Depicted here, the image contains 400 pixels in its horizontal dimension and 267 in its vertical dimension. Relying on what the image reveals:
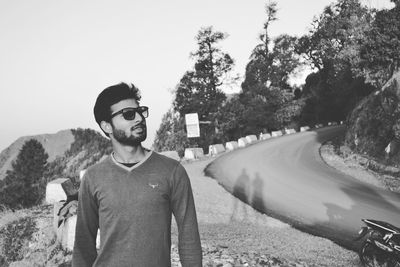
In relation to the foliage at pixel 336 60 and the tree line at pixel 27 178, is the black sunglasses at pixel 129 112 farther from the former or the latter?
the foliage at pixel 336 60

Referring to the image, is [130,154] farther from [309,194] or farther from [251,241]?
[309,194]

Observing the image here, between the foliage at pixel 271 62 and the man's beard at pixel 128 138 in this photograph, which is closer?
the man's beard at pixel 128 138

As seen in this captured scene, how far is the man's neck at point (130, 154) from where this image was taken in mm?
2461

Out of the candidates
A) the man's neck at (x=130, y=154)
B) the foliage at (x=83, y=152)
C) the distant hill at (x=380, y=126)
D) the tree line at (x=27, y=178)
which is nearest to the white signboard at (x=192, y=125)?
the tree line at (x=27, y=178)

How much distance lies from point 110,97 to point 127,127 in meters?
0.30

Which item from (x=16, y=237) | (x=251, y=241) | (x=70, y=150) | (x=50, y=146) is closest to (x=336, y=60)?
(x=251, y=241)

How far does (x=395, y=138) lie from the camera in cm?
1464

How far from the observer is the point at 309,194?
11312 mm

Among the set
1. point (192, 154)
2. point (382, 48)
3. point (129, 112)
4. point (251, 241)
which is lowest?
point (251, 241)

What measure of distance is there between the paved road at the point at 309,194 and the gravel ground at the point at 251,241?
22.4 inches

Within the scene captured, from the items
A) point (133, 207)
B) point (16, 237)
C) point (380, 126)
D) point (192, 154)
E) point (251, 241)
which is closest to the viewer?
point (133, 207)

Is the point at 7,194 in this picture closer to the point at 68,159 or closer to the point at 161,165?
the point at 161,165

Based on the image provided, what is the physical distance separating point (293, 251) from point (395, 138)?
11.1m

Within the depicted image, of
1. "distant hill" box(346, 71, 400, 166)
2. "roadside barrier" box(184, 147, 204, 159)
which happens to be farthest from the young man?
"roadside barrier" box(184, 147, 204, 159)
